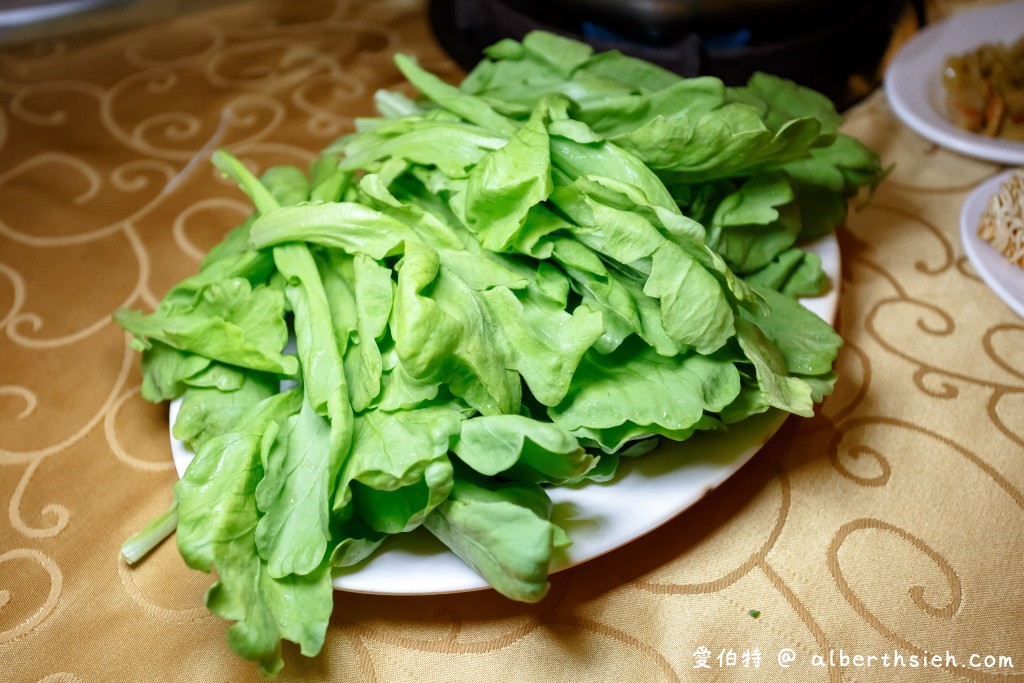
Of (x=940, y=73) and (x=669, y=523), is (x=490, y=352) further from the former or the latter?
(x=940, y=73)

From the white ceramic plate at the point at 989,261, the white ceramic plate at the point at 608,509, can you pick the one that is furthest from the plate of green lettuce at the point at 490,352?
the white ceramic plate at the point at 989,261

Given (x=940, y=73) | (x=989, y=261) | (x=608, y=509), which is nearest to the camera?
(x=608, y=509)

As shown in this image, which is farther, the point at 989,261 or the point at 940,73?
the point at 940,73

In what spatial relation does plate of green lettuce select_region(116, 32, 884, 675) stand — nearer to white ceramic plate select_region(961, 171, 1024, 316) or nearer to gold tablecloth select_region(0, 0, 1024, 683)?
gold tablecloth select_region(0, 0, 1024, 683)

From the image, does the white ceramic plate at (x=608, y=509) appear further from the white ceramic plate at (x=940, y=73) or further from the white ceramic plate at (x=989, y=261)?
the white ceramic plate at (x=940, y=73)

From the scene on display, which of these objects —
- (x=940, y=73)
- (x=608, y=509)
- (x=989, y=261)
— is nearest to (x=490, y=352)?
(x=608, y=509)

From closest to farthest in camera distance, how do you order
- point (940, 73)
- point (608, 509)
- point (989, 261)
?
point (608, 509) < point (989, 261) < point (940, 73)
